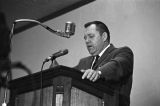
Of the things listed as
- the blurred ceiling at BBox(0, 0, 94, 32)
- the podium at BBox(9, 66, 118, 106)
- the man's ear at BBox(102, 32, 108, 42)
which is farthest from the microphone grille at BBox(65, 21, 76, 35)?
the blurred ceiling at BBox(0, 0, 94, 32)

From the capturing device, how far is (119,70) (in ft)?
8.57

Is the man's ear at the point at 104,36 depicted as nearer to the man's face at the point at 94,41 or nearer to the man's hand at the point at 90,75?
the man's face at the point at 94,41

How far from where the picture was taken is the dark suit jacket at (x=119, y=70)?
2.45 metres

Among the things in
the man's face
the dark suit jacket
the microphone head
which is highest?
the man's face

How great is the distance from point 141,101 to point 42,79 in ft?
6.17

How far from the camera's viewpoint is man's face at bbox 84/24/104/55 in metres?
3.59

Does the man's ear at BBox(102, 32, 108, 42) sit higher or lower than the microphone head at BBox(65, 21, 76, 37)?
higher

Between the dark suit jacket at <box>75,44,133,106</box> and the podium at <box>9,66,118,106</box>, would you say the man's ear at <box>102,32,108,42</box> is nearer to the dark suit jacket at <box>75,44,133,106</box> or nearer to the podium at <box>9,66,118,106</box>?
the dark suit jacket at <box>75,44,133,106</box>

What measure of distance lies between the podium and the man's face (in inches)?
51.0

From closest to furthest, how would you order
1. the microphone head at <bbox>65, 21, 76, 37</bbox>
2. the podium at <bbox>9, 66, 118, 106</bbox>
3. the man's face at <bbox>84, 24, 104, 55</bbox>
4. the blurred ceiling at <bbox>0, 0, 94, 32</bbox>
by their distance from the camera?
1. the podium at <bbox>9, 66, 118, 106</bbox>
2. the microphone head at <bbox>65, 21, 76, 37</bbox>
3. the man's face at <bbox>84, 24, 104, 55</bbox>
4. the blurred ceiling at <bbox>0, 0, 94, 32</bbox>

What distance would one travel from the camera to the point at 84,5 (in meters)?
4.72

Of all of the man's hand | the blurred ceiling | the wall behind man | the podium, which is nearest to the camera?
the podium

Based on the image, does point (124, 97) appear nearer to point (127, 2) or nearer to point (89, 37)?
point (89, 37)

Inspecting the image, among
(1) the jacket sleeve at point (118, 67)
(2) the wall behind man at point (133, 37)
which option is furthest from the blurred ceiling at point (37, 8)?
(1) the jacket sleeve at point (118, 67)
